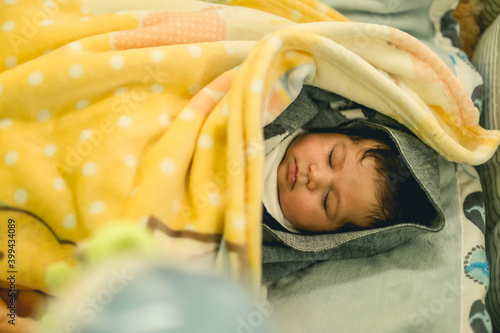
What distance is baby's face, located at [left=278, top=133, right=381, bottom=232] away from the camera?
0.81m

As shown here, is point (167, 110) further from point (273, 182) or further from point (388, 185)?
point (388, 185)

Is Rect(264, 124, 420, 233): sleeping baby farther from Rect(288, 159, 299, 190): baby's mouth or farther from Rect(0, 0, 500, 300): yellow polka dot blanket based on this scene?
Rect(0, 0, 500, 300): yellow polka dot blanket

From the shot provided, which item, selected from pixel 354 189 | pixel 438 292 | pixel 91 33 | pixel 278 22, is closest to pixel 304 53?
pixel 278 22

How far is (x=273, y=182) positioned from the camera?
878 millimetres

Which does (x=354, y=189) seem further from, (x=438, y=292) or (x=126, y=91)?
(x=126, y=91)

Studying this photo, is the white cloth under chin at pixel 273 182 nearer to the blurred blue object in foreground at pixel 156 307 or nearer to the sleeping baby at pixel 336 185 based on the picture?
the sleeping baby at pixel 336 185

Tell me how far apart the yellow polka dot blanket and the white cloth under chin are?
2.8 inches

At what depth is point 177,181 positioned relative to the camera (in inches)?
28.8

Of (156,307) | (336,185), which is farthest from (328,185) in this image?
(156,307)

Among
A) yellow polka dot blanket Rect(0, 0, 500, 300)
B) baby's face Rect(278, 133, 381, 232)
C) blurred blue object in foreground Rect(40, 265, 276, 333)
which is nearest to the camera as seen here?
blurred blue object in foreground Rect(40, 265, 276, 333)

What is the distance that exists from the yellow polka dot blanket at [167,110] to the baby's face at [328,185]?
0.39 feet

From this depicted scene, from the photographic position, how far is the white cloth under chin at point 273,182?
33.9 inches

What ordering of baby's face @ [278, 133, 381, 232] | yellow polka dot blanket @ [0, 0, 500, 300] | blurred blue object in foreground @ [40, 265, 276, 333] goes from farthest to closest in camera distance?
baby's face @ [278, 133, 381, 232] → yellow polka dot blanket @ [0, 0, 500, 300] → blurred blue object in foreground @ [40, 265, 276, 333]

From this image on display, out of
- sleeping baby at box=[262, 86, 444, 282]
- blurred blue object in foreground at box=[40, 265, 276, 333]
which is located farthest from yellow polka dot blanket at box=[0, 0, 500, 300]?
blurred blue object in foreground at box=[40, 265, 276, 333]
